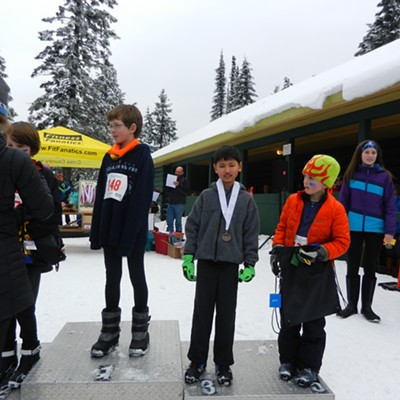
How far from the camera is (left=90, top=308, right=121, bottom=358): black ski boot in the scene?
93.2 inches

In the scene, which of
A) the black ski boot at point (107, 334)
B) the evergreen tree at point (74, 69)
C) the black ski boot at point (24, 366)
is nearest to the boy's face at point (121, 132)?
the black ski boot at point (107, 334)

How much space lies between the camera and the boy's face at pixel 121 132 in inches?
93.3

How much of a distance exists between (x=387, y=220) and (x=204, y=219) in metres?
2.34

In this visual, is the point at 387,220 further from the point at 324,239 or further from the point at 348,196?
the point at 324,239

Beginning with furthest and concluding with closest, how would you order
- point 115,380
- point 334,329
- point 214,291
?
point 334,329 → point 214,291 → point 115,380

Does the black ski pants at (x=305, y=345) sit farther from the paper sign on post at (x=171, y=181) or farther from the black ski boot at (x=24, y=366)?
the paper sign on post at (x=171, y=181)

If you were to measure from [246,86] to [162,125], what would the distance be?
42.4 feet

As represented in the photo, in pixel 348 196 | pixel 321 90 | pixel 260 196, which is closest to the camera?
pixel 348 196

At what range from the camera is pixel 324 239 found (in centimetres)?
227

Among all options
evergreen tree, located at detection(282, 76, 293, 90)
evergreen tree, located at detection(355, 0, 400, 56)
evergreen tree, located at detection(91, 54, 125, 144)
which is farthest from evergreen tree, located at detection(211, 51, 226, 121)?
evergreen tree, located at detection(91, 54, 125, 144)

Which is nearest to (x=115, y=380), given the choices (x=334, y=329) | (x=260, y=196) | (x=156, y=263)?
(x=334, y=329)

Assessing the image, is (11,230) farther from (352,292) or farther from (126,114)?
(352,292)

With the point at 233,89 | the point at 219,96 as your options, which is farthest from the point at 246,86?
the point at 219,96

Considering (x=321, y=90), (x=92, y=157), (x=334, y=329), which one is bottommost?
(x=334, y=329)
